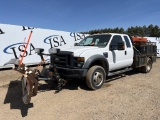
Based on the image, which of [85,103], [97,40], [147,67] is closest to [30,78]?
[85,103]

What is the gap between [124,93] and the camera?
6137 millimetres

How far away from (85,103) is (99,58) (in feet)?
5.99

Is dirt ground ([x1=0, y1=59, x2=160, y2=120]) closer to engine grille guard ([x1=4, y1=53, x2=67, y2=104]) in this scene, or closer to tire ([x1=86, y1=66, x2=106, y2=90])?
tire ([x1=86, y1=66, x2=106, y2=90])

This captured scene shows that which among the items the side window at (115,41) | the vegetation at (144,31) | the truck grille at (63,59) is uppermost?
the vegetation at (144,31)

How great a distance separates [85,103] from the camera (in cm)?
524

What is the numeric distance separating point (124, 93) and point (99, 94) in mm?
808

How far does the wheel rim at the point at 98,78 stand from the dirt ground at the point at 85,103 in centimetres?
26

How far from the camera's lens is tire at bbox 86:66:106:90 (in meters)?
6.22

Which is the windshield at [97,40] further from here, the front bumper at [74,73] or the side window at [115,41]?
the front bumper at [74,73]

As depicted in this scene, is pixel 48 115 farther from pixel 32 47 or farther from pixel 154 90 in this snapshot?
pixel 32 47

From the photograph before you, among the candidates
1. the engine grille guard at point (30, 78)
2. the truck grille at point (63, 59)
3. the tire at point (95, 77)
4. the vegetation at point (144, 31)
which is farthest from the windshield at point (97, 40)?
the vegetation at point (144, 31)

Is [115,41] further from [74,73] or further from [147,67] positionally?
[147,67]

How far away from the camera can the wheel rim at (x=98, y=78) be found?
21.2ft

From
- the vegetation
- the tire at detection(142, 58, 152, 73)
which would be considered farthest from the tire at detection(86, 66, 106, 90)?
the vegetation
